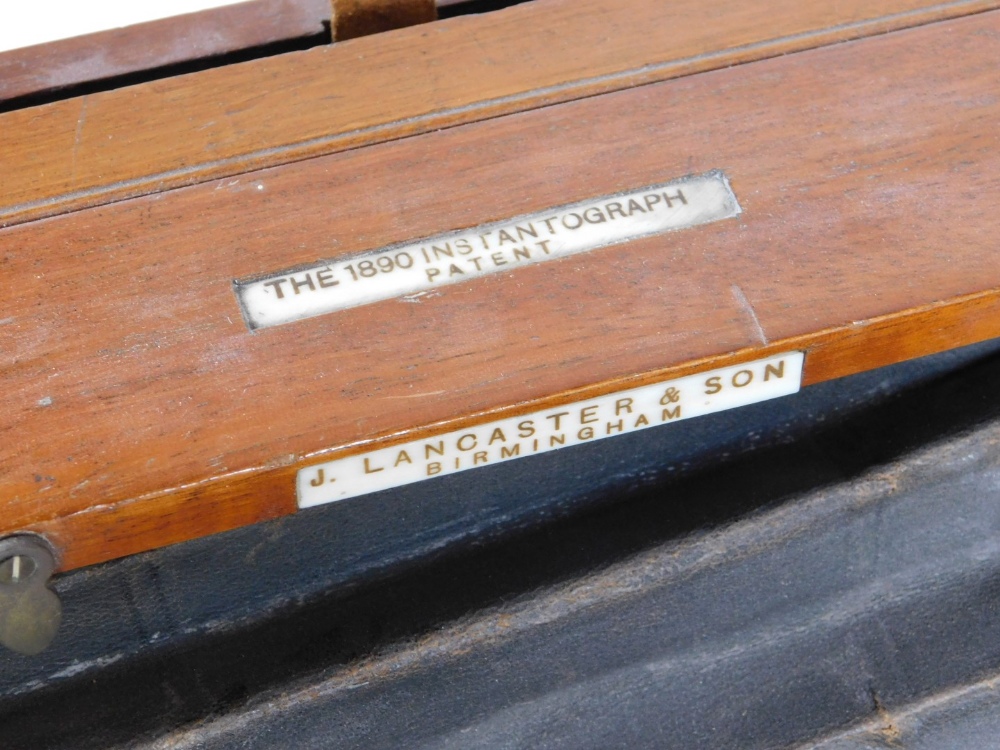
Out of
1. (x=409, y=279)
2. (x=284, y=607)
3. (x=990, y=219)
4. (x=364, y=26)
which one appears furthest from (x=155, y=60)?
(x=990, y=219)

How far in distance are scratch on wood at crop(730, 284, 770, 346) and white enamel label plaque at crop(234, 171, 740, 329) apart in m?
0.09

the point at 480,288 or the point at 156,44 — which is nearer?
the point at 480,288

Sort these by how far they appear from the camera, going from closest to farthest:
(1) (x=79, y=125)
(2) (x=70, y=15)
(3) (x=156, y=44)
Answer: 1. (1) (x=79, y=125)
2. (3) (x=156, y=44)
3. (2) (x=70, y=15)

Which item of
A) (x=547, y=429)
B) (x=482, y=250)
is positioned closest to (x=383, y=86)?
(x=482, y=250)

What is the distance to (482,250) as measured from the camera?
1.28 meters

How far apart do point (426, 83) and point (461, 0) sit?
0.17 m

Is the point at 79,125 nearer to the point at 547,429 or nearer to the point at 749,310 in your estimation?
the point at 547,429

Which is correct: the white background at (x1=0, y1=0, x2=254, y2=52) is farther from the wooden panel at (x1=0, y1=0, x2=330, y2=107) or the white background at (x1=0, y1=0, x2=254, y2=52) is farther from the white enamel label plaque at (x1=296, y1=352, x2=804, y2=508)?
the white enamel label plaque at (x1=296, y1=352, x2=804, y2=508)

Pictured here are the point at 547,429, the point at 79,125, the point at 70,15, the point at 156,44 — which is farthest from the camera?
the point at 70,15

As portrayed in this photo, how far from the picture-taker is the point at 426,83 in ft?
4.65

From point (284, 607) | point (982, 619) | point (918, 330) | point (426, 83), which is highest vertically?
point (426, 83)

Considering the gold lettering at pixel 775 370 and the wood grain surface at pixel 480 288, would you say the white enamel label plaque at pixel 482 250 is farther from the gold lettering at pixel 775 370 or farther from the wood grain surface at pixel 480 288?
the gold lettering at pixel 775 370

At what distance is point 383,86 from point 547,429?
1.46ft

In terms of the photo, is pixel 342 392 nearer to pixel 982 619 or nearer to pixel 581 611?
pixel 581 611
